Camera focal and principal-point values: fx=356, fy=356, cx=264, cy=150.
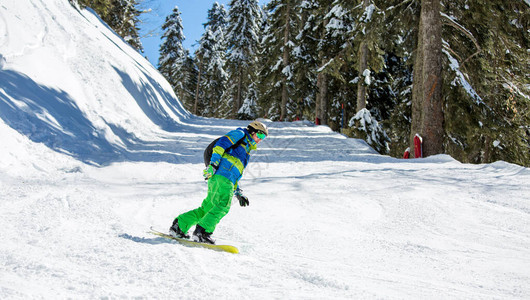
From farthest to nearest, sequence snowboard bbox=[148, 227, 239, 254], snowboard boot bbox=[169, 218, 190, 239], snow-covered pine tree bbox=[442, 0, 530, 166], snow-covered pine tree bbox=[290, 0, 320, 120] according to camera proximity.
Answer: snow-covered pine tree bbox=[290, 0, 320, 120] < snow-covered pine tree bbox=[442, 0, 530, 166] < snowboard boot bbox=[169, 218, 190, 239] < snowboard bbox=[148, 227, 239, 254]

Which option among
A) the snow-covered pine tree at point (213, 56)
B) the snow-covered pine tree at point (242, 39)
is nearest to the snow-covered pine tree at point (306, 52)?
the snow-covered pine tree at point (242, 39)

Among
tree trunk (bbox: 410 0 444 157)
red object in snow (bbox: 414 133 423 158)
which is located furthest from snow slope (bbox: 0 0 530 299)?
tree trunk (bbox: 410 0 444 157)

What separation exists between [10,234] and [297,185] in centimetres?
496

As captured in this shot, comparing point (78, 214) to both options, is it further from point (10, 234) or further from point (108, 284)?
point (108, 284)

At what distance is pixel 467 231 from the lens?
4.70 meters

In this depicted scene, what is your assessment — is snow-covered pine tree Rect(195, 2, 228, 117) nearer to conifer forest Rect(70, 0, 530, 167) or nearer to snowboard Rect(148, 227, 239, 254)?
conifer forest Rect(70, 0, 530, 167)

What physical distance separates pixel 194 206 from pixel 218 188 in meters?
1.77

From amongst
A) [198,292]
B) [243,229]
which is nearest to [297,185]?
[243,229]

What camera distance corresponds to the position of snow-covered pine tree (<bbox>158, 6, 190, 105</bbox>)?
45.8 m

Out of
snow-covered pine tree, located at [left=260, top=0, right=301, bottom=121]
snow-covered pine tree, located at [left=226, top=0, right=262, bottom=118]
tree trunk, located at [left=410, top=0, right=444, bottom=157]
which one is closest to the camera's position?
tree trunk, located at [left=410, top=0, right=444, bottom=157]

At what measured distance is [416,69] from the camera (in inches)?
461

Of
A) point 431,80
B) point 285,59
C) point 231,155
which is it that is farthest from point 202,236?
point 285,59

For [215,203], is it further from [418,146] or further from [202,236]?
[418,146]

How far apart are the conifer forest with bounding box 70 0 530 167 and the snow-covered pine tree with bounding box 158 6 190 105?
15.5m
